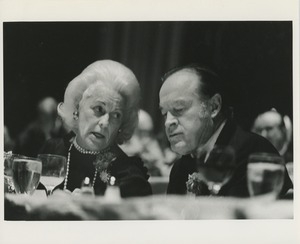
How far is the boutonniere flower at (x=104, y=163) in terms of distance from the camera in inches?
72.0

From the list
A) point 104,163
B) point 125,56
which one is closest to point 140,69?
point 125,56

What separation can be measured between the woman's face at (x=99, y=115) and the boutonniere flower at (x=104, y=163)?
0.03m

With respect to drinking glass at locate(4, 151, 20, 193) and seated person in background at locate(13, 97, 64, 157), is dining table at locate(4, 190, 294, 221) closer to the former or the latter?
drinking glass at locate(4, 151, 20, 193)

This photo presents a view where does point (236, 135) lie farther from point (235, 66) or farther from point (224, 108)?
point (235, 66)

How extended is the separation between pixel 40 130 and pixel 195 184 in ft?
1.75

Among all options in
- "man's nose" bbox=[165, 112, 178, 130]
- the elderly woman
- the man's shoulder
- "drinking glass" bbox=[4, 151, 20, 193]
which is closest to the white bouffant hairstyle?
the elderly woman

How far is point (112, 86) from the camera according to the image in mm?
1832

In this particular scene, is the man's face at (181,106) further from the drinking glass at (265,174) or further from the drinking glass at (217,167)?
the drinking glass at (265,174)

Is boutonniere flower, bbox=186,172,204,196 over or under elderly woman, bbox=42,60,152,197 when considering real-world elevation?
under

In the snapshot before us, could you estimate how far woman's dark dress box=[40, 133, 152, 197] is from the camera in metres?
1.82

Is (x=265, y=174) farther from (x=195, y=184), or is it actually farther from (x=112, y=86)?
(x=112, y=86)

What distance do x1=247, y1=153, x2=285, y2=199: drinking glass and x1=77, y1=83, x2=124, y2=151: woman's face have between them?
1.52ft

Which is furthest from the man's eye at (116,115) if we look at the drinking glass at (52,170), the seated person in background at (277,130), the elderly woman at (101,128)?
the seated person in background at (277,130)

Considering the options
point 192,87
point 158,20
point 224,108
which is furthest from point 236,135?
point 158,20
